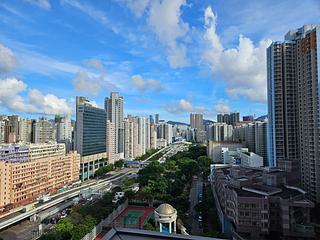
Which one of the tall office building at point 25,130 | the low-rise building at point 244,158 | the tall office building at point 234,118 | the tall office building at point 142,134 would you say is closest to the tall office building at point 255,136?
the low-rise building at point 244,158

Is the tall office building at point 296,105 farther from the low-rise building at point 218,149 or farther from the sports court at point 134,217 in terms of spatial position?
the low-rise building at point 218,149

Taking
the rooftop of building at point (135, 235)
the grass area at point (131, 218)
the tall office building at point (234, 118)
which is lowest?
the grass area at point (131, 218)

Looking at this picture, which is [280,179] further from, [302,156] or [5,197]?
[5,197]

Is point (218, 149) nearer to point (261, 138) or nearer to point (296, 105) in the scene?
point (261, 138)

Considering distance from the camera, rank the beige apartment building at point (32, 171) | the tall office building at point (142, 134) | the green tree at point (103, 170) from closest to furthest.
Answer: the beige apartment building at point (32, 171), the green tree at point (103, 170), the tall office building at point (142, 134)

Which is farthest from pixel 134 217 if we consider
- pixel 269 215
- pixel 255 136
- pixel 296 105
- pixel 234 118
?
pixel 234 118

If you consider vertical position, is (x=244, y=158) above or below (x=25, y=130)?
below
